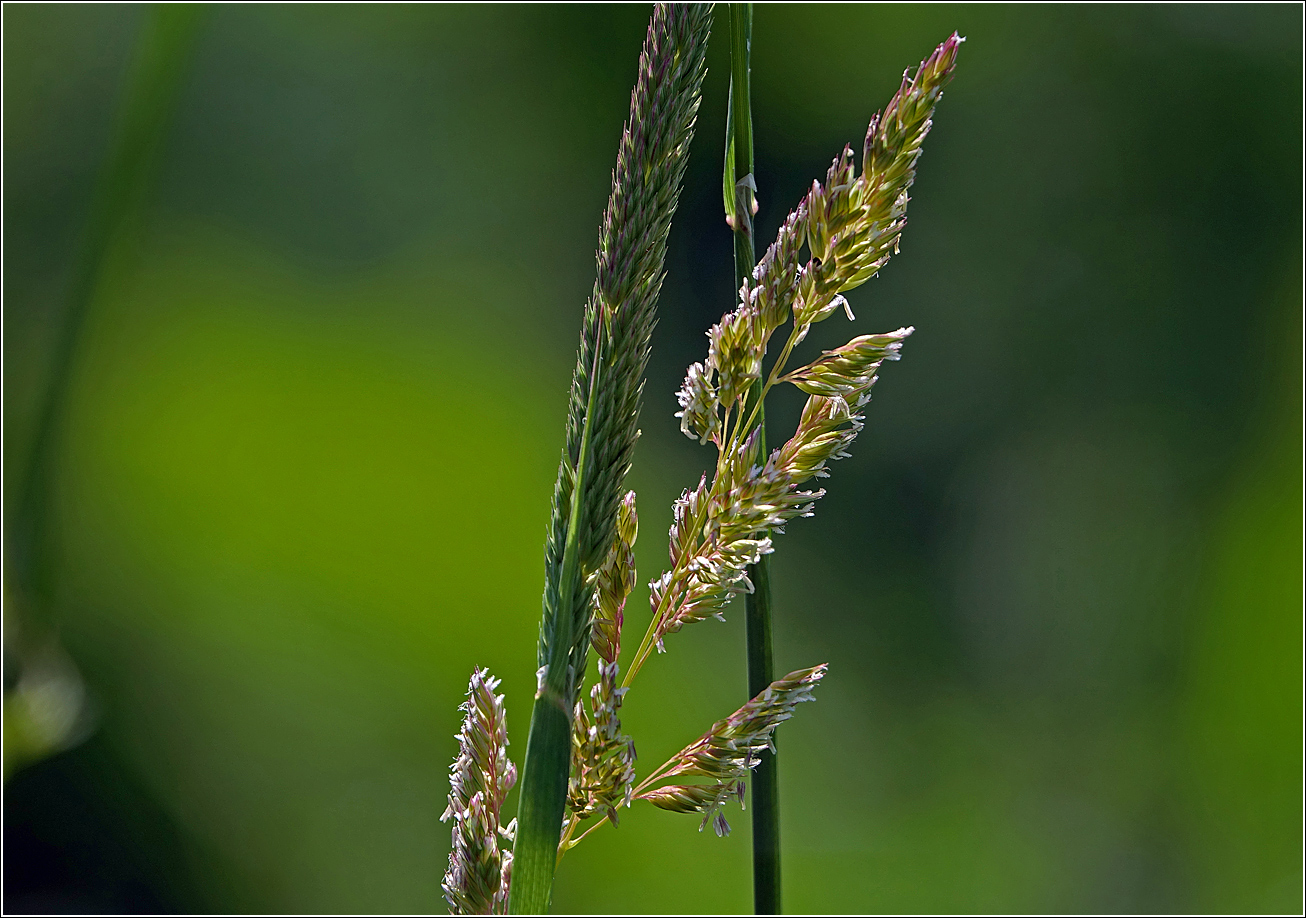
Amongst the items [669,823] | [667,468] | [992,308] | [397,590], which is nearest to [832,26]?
[992,308]

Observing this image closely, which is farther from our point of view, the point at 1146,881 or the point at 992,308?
the point at 992,308

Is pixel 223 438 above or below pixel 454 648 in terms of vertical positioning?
above

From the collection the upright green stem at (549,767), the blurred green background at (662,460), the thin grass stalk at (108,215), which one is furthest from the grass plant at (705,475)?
the blurred green background at (662,460)

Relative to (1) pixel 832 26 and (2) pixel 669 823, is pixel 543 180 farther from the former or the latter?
(2) pixel 669 823

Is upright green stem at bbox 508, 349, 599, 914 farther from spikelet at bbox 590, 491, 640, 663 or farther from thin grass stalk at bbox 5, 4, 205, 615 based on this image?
thin grass stalk at bbox 5, 4, 205, 615

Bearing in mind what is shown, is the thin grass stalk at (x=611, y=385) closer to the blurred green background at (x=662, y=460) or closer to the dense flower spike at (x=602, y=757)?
the dense flower spike at (x=602, y=757)

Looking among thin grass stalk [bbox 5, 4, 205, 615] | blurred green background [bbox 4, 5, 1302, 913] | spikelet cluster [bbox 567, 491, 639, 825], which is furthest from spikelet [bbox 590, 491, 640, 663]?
blurred green background [bbox 4, 5, 1302, 913]

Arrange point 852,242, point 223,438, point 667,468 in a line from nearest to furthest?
point 852,242 → point 223,438 → point 667,468

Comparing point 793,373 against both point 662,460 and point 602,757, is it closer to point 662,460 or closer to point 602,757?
point 602,757
